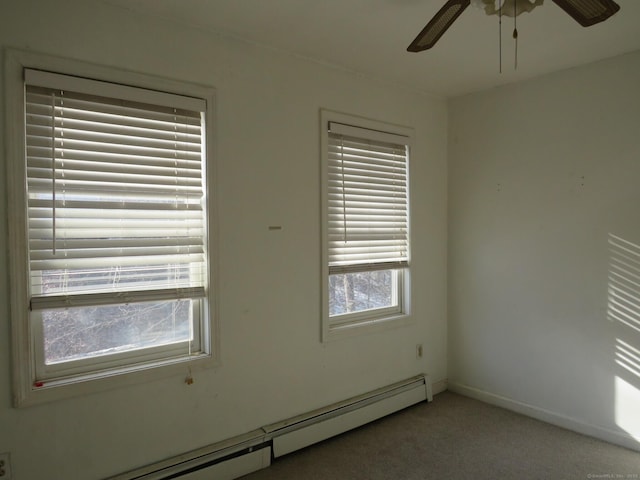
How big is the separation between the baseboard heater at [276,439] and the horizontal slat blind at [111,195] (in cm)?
92

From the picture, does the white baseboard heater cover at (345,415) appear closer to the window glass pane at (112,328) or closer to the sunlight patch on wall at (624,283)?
the window glass pane at (112,328)

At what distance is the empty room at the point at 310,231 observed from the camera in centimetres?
188

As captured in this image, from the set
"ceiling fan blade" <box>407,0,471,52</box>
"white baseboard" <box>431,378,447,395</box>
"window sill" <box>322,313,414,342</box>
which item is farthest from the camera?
"white baseboard" <box>431,378,447,395</box>

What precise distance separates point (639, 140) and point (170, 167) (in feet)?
9.83

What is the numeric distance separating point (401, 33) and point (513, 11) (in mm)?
824

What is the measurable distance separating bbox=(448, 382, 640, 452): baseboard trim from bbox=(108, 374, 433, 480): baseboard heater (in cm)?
54

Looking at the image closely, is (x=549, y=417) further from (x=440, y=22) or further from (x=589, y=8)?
(x=440, y=22)

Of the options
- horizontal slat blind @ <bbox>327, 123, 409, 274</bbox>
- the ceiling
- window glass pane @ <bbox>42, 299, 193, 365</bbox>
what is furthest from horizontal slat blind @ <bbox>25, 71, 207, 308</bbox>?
horizontal slat blind @ <bbox>327, 123, 409, 274</bbox>

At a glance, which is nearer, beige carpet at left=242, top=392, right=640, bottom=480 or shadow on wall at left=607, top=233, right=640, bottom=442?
beige carpet at left=242, top=392, right=640, bottom=480

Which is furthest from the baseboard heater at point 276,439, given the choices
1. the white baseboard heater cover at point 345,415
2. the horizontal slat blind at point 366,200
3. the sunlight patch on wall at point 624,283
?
the sunlight patch on wall at point 624,283

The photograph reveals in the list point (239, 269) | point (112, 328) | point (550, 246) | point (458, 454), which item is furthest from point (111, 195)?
point (550, 246)

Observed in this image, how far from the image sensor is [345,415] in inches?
111

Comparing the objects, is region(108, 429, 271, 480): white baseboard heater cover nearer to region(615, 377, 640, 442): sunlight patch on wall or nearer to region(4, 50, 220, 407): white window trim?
region(4, 50, 220, 407): white window trim

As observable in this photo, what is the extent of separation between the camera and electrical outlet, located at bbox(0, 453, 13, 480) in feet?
5.73
